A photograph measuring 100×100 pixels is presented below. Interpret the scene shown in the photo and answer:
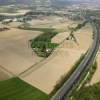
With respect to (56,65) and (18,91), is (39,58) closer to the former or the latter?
(56,65)

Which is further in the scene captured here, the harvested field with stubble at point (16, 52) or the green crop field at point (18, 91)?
the harvested field with stubble at point (16, 52)

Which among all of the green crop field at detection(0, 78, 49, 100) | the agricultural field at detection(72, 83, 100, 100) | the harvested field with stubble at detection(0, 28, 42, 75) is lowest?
the harvested field with stubble at detection(0, 28, 42, 75)

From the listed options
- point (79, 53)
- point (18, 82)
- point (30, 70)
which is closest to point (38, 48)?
point (79, 53)

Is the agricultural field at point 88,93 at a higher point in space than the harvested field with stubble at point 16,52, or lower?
higher

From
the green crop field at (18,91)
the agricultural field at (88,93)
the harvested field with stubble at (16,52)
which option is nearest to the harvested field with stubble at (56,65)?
the green crop field at (18,91)

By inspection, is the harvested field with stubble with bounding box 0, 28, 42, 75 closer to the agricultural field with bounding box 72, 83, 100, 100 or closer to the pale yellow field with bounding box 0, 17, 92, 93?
the pale yellow field with bounding box 0, 17, 92, 93

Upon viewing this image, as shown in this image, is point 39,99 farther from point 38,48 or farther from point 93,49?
point 93,49

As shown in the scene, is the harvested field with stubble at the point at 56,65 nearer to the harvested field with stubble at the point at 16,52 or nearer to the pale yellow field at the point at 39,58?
the pale yellow field at the point at 39,58

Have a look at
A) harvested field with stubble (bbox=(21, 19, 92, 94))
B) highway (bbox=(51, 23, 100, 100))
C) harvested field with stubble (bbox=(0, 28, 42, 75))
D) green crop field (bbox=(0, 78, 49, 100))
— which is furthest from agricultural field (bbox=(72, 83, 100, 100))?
harvested field with stubble (bbox=(0, 28, 42, 75))

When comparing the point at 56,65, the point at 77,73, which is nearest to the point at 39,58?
the point at 56,65
